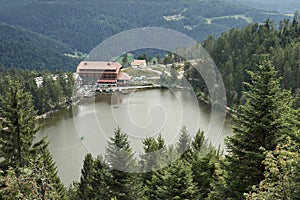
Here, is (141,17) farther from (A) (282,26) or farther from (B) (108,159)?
(B) (108,159)

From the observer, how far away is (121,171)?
35.3 feet

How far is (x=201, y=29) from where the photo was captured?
105 meters

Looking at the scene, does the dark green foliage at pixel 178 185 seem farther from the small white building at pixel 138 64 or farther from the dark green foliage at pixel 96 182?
the small white building at pixel 138 64

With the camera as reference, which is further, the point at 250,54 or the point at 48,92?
the point at 250,54

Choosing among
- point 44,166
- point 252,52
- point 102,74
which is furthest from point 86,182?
point 252,52

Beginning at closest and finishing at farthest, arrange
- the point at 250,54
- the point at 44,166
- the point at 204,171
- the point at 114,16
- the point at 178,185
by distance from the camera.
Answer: the point at 44,166, the point at 178,185, the point at 204,171, the point at 250,54, the point at 114,16

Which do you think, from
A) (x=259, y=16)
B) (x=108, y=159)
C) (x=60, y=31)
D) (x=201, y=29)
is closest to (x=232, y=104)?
(x=108, y=159)

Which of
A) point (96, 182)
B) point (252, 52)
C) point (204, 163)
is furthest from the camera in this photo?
point (252, 52)

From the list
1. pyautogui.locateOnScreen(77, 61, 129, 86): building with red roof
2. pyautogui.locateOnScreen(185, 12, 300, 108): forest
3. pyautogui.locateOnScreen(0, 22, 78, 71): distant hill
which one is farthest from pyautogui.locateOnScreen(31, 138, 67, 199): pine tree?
pyautogui.locateOnScreen(0, 22, 78, 71): distant hill

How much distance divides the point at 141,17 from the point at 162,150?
12266cm

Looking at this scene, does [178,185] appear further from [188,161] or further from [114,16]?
[114,16]

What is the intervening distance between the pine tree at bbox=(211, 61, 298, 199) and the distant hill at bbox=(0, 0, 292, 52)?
317 feet

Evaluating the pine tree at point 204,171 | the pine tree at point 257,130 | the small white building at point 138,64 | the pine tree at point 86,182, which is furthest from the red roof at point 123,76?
the pine tree at point 257,130

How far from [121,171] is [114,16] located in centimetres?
12735
